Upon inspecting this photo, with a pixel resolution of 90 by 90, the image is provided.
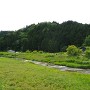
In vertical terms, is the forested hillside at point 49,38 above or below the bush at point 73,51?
above

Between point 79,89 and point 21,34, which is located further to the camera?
point 21,34

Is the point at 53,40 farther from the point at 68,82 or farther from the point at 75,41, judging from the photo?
the point at 68,82

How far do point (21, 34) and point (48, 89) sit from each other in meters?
104

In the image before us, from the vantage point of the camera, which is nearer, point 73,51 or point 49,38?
point 73,51

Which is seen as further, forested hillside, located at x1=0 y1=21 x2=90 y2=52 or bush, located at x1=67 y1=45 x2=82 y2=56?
forested hillside, located at x1=0 y1=21 x2=90 y2=52

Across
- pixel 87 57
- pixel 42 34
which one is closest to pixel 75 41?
pixel 42 34

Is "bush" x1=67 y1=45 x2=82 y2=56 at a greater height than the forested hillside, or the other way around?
the forested hillside

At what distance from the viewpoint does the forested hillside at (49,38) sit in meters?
101

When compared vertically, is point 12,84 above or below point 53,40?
below

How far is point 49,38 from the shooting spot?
340 feet

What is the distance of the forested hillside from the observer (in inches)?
3964

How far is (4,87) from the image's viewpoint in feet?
52.5

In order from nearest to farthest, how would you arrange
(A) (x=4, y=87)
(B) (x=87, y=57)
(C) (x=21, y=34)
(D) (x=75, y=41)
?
(A) (x=4, y=87) < (B) (x=87, y=57) < (D) (x=75, y=41) < (C) (x=21, y=34)

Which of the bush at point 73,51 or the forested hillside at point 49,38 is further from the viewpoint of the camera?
the forested hillside at point 49,38
